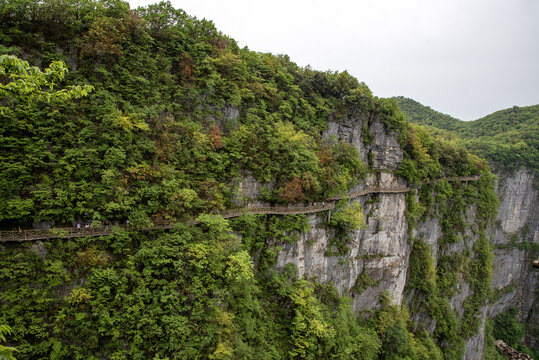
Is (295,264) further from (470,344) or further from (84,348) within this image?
(470,344)

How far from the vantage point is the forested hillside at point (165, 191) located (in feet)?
42.0

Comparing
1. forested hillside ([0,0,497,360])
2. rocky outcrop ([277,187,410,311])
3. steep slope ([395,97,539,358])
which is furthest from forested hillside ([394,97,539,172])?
forested hillside ([0,0,497,360])

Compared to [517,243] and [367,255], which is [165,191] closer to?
[367,255]

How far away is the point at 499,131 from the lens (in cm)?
6562

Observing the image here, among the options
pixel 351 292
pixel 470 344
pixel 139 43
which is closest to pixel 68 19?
pixel 139 43

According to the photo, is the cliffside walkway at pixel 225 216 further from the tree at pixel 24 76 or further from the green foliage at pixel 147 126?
the tree at pixel 24 76

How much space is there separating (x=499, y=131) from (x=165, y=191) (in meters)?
79.3

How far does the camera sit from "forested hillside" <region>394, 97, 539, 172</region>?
164ft

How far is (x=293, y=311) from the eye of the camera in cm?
1933

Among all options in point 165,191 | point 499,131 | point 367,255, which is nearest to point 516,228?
point 499,131

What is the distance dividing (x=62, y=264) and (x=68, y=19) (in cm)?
1519

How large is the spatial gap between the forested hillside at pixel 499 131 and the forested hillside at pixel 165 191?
38.6m

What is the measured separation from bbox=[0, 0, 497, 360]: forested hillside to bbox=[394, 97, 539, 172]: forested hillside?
127ft

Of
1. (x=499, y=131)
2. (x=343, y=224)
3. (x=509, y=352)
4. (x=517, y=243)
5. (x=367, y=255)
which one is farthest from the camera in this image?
(x=499, y=131)
